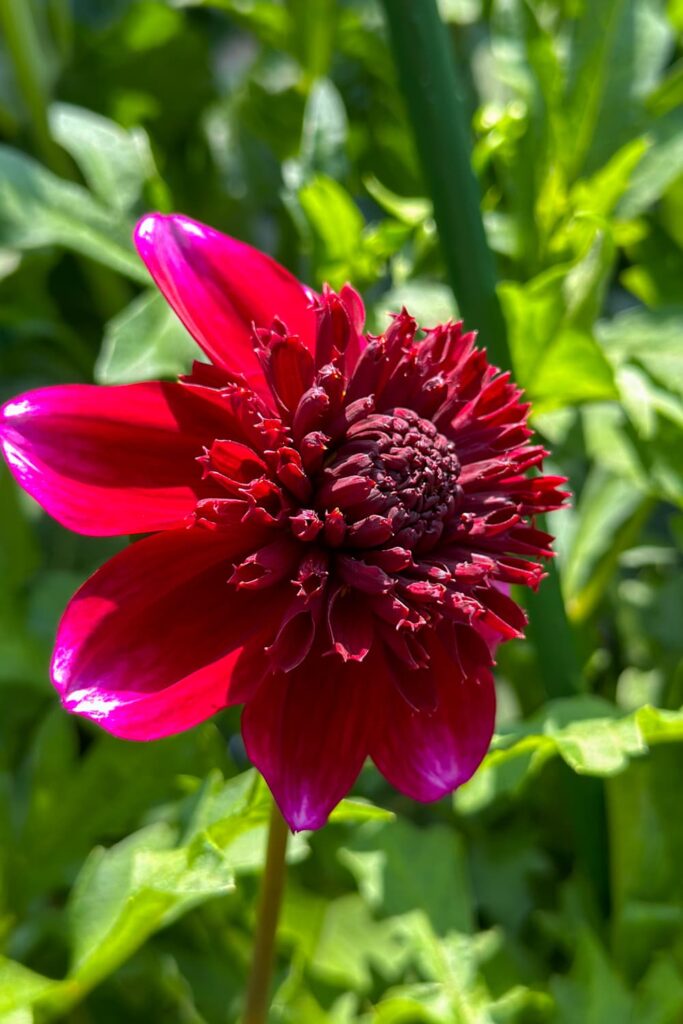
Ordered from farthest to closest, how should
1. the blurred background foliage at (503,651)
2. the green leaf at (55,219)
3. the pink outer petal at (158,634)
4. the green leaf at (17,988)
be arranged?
the green leaf at (55,219), the blurred background foliage at (503,651), the green leaf at (17,988), the pink outer petal at (158,634)

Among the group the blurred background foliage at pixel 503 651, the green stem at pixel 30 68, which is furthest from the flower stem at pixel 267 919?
the green stem at pixel 30 68

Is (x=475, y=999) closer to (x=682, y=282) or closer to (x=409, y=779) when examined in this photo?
(x=409, y=779)

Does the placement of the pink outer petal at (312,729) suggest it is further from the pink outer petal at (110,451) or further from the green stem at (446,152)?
the green stem at (446,152)

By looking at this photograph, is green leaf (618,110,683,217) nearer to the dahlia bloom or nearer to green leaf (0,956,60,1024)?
the dahlia bloom

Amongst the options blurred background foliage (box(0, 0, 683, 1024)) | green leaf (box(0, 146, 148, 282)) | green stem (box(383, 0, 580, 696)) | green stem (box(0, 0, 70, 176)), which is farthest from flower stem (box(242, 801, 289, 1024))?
green stem (box(0, 0, 70, 176))

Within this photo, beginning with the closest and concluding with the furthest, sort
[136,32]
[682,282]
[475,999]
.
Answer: [475,999] < [682,282] < [136,32]

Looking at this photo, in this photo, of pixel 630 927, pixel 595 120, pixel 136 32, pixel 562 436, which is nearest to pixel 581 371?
pixel 562 436
